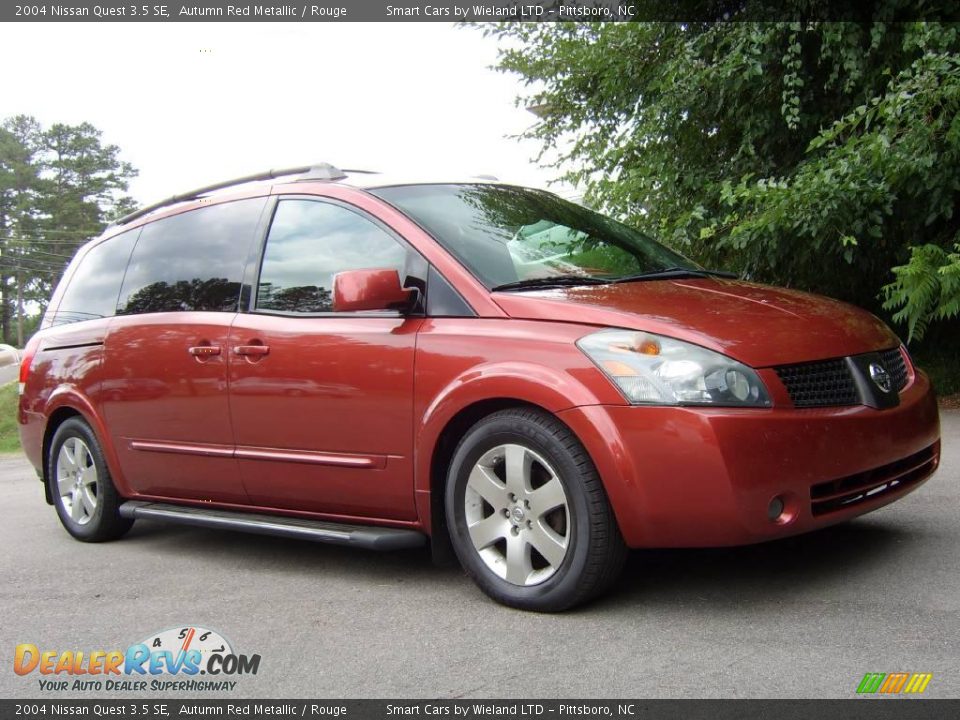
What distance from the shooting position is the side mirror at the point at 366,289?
3.88 m

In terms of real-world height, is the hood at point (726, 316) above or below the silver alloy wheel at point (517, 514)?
above

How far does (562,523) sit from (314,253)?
5.79 ft

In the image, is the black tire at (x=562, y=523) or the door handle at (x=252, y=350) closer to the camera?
the black tire at (x=562, y=523)

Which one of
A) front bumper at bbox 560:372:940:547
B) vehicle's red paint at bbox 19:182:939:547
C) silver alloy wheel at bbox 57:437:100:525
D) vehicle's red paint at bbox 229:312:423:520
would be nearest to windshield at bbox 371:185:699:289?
vehicle's red paint at bbox 19:182:939:547

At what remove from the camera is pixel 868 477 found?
3.66 metres

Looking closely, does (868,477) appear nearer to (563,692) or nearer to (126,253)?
(563,692)

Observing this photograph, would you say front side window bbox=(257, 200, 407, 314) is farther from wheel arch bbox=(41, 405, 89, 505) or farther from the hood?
wheel arch bbox=(41, 405, 89, 505)

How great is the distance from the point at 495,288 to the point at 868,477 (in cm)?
155

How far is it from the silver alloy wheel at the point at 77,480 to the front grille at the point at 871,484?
389 centimetres

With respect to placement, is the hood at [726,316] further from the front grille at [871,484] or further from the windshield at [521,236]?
the front grille at [871,484]

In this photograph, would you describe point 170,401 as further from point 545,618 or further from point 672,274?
point 672,274

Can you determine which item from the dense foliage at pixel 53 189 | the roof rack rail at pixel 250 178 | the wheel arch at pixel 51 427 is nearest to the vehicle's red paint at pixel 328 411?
the roof rack rail at pixel 250 178
